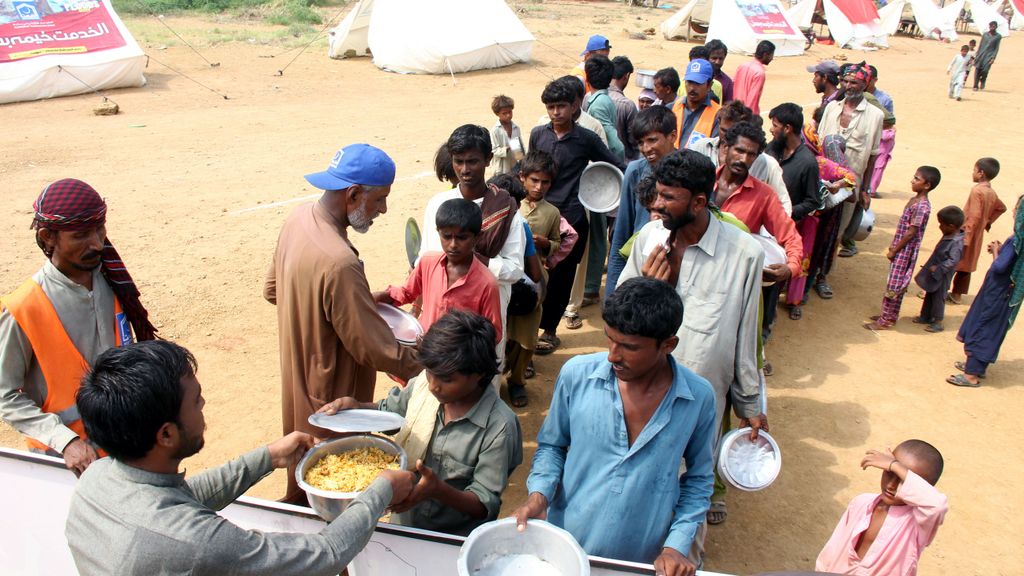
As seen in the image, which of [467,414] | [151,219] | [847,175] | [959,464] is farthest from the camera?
[151,219]

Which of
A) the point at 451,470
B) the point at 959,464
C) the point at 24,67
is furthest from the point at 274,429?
the point at 24,67

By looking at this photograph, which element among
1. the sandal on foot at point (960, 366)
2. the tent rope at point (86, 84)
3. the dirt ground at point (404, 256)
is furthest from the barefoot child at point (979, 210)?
the tent rope at point (86, 84)

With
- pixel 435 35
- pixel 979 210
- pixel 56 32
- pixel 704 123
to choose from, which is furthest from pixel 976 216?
pixel 56 32

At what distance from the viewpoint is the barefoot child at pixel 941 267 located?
6.42 metres

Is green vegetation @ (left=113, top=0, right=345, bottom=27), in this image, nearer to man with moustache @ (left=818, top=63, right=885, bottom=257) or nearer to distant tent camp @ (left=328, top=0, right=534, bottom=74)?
distant tent camp @ (left=328, top=0, right=534, bottom=74)

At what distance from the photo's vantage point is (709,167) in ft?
10.6

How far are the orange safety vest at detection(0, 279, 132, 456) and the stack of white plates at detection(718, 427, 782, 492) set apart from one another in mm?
2740

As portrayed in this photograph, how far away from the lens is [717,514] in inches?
164

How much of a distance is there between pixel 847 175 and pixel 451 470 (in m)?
5.42

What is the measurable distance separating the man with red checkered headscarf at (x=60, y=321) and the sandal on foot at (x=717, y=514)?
10.6ft

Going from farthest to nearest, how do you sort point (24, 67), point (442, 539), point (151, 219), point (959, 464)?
point (24, 67)
point (151, 219)
point (959, 464)
point (442, 539)

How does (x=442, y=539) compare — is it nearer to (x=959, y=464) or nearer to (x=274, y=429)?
(x=274, y=429)

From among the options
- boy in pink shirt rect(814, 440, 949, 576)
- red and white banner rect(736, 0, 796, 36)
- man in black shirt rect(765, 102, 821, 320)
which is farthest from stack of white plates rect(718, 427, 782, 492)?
red and white banner rect(736, 0, 796, 36)

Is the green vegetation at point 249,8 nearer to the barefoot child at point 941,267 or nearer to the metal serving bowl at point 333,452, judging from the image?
the barefoot child at point 941,267
